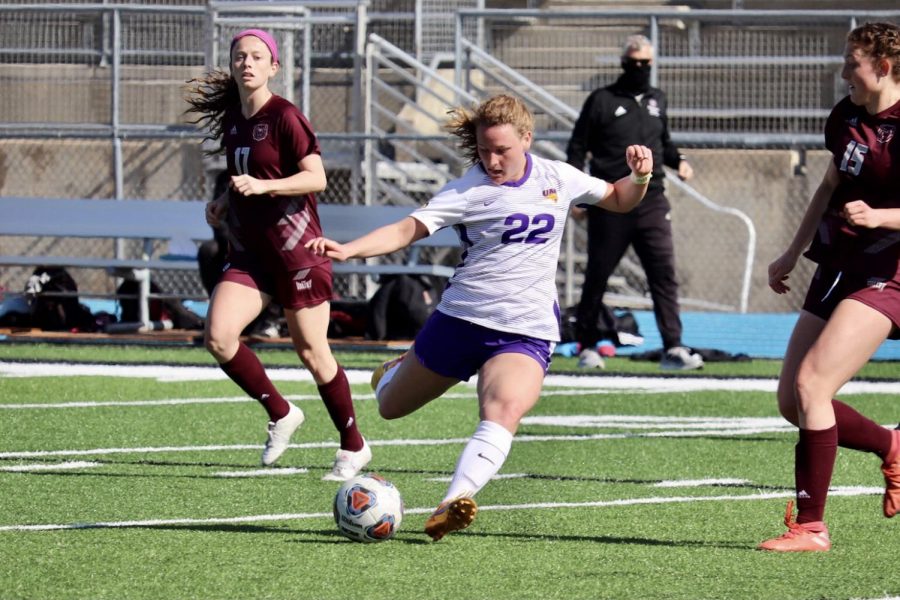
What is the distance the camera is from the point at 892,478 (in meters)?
6.28

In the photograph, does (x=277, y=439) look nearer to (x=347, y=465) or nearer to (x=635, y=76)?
(x=347, y=465)

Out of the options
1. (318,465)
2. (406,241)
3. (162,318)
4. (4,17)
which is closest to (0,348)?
(162,318)

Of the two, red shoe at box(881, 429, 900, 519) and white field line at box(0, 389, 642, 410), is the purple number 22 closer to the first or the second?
red shoe at box(881, 429, 900, 519)

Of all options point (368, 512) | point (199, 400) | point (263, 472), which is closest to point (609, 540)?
point (368, 512)

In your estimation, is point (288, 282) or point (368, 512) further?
point (288, 282)

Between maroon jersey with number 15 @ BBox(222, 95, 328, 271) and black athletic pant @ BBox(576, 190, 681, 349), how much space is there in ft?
18.9

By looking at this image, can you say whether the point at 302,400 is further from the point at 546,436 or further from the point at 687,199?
the point at 687,199

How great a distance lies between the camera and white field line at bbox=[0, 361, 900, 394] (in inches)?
480

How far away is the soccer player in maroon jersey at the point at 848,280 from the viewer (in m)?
5.85

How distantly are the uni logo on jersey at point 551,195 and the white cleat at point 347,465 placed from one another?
1893 millimetres

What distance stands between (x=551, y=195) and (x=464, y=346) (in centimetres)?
67

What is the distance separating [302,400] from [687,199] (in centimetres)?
865

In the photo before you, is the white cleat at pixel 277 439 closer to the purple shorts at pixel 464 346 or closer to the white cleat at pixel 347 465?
the white cleat at pixel 347 465

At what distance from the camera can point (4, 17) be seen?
19.8 meters
